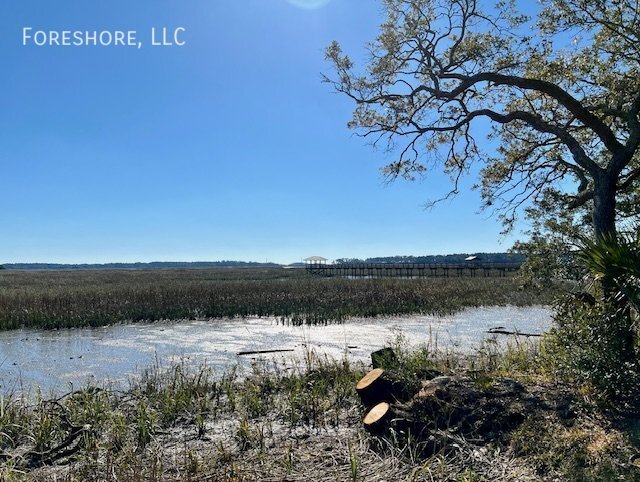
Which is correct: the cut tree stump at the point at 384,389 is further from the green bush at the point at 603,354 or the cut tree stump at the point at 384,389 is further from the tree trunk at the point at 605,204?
the tree trunk at the point at 605,204

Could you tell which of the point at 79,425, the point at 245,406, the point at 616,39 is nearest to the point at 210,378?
the point at 245,406

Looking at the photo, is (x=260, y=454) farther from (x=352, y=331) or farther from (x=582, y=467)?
(x=352, y=331)

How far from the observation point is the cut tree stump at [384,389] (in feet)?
24.1

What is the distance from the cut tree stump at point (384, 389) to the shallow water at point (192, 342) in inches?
120

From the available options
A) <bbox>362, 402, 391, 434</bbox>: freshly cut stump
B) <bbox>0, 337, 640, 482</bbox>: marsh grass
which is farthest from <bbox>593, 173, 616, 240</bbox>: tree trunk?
<bbox>362, 402, 391, 434</bbox>: freshly cut stump

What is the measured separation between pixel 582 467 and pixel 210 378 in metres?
8.59

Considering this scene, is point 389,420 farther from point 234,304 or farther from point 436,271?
point 436,271

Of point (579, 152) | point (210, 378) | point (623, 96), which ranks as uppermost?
point (623, 96)

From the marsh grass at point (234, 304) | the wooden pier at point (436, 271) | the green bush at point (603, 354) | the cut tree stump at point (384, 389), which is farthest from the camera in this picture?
the wooden pier at point (436, 271)

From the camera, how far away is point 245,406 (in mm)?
8898

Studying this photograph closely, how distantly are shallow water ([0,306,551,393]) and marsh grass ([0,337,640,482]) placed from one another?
272 centimetres

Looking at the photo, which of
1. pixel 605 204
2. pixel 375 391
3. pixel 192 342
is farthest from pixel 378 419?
pixel 192 342

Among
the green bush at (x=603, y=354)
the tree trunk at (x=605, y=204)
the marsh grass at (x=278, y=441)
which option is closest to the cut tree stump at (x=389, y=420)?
the marsh grass at (x=278, y=441)

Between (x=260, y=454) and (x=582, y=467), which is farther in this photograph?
(x=260, y=454)
